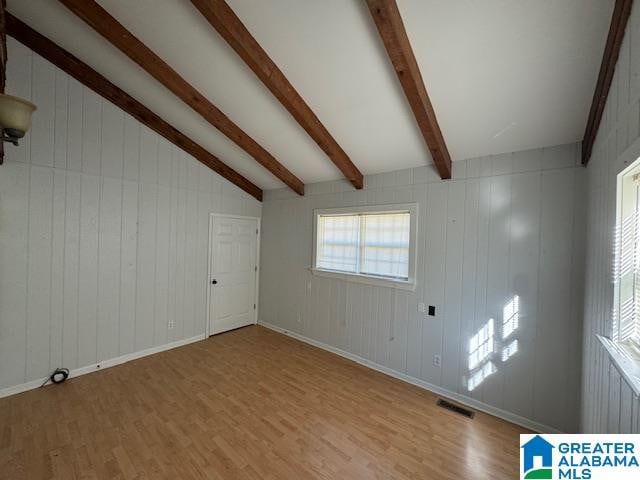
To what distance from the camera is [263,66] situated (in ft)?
7.27

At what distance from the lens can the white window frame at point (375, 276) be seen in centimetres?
310

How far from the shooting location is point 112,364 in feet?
10.7

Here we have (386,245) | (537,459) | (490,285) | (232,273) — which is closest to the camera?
(537,459)

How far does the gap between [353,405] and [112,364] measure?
9.90 ft

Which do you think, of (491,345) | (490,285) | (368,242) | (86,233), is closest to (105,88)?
(86,233)

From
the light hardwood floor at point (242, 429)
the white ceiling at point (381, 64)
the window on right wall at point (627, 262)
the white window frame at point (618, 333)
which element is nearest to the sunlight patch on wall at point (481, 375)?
the light hardwood floor at point (242, 429)

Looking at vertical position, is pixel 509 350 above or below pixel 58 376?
above

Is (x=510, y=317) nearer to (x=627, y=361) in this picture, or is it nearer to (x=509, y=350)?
(x=509, y=350)

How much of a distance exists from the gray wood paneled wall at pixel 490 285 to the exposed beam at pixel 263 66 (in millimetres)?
1031

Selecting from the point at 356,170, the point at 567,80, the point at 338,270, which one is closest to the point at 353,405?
the point at 338,270

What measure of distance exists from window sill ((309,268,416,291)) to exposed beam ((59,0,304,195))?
6.05ft

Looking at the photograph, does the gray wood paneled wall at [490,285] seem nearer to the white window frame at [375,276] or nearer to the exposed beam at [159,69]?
the white window frame at [375,276]

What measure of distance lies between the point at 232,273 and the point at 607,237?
4514 mm

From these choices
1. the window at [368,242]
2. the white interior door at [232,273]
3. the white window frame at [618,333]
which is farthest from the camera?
the white interior door at [232,273]
